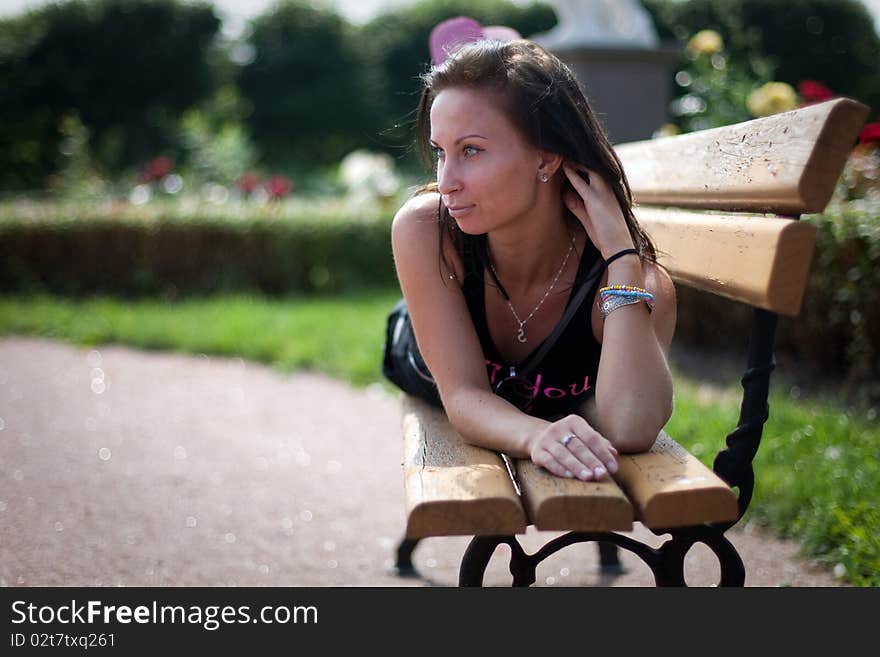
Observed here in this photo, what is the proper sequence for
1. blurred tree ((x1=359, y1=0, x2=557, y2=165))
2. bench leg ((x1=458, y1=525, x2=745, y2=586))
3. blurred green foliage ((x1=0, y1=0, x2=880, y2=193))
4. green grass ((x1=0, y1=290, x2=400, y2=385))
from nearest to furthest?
bench leg ((x1=458, y1=525, x2=745, y2=586)) → green grass ((x1=0, y1=290, x2=400, y2=385)) → blurred green foliage ((x1=0, y1=0, x2=880, y2=193)) → blurred tree ((x1=359, y1=0, x2=557, y2=165))

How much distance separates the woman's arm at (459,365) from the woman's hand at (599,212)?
337 millimetres

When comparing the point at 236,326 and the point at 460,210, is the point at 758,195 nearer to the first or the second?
the point at 460,210

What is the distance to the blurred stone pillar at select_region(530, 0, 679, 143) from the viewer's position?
310 inches

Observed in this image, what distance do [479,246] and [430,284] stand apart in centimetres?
18

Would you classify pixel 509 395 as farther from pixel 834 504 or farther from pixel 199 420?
pixel 199 420

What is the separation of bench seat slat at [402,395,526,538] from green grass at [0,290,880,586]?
1506 mm

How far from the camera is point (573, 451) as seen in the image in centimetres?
175

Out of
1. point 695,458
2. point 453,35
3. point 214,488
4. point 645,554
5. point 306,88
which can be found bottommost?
point 214,488

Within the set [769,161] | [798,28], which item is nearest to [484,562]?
[769,161]

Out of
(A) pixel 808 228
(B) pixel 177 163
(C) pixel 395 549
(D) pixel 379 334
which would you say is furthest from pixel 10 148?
(A) pixel 808 228

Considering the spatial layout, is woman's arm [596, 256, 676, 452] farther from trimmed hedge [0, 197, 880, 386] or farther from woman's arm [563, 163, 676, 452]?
trimmed hedge [0, 197, 880, 386]

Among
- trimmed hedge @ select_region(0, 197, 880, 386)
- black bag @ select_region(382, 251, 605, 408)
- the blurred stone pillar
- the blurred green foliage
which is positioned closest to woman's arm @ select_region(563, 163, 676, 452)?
black bag @ select_region(382, 251, 605, 408)

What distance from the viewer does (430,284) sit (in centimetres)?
218

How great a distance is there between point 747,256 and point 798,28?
21.6 m
